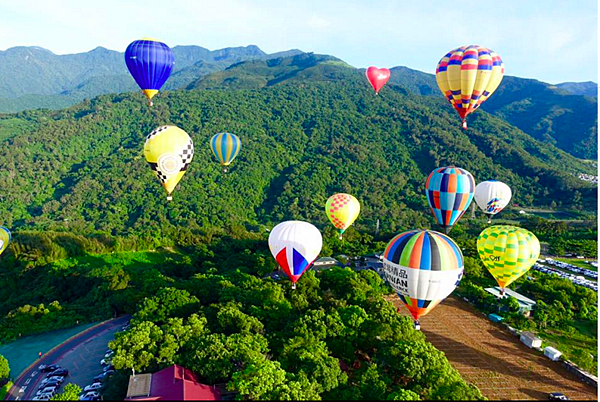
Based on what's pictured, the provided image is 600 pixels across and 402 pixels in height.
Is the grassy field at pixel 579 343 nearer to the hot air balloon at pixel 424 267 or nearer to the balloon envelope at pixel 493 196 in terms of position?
the hot air balloon at pixel 424 267

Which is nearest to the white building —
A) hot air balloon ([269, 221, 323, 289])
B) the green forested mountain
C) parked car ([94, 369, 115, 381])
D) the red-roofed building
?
hot air balloon ([269, 221, 323, 289])

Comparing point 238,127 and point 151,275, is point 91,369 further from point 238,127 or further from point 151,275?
point 238,127

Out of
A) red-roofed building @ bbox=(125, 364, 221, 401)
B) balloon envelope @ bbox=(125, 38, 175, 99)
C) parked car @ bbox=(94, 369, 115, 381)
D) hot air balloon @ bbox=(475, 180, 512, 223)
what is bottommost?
parked car @ bbox=(94, 369, 115, 381)

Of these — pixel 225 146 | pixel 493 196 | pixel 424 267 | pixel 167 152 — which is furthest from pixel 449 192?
pixel 225 146

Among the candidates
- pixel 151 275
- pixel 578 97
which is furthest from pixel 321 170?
pixel 578 97

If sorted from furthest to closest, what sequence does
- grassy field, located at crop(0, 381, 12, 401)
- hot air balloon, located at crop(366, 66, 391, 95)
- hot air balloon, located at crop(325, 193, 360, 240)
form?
hot air balloon, located at crop(366, 66, 391, 95)
hot air balloon, located at crop(325, 193, 360, 240)
grassy field, located at crop(0, 381, 12, 401)

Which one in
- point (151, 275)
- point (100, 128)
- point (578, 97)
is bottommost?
point (151, 275)

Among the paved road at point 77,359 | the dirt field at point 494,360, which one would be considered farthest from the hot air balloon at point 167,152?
the dirt field at point 494,360

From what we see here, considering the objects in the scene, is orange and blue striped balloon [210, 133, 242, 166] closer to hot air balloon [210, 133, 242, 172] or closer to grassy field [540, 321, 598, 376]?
hot air balloon [210, 133, 242, 172]
